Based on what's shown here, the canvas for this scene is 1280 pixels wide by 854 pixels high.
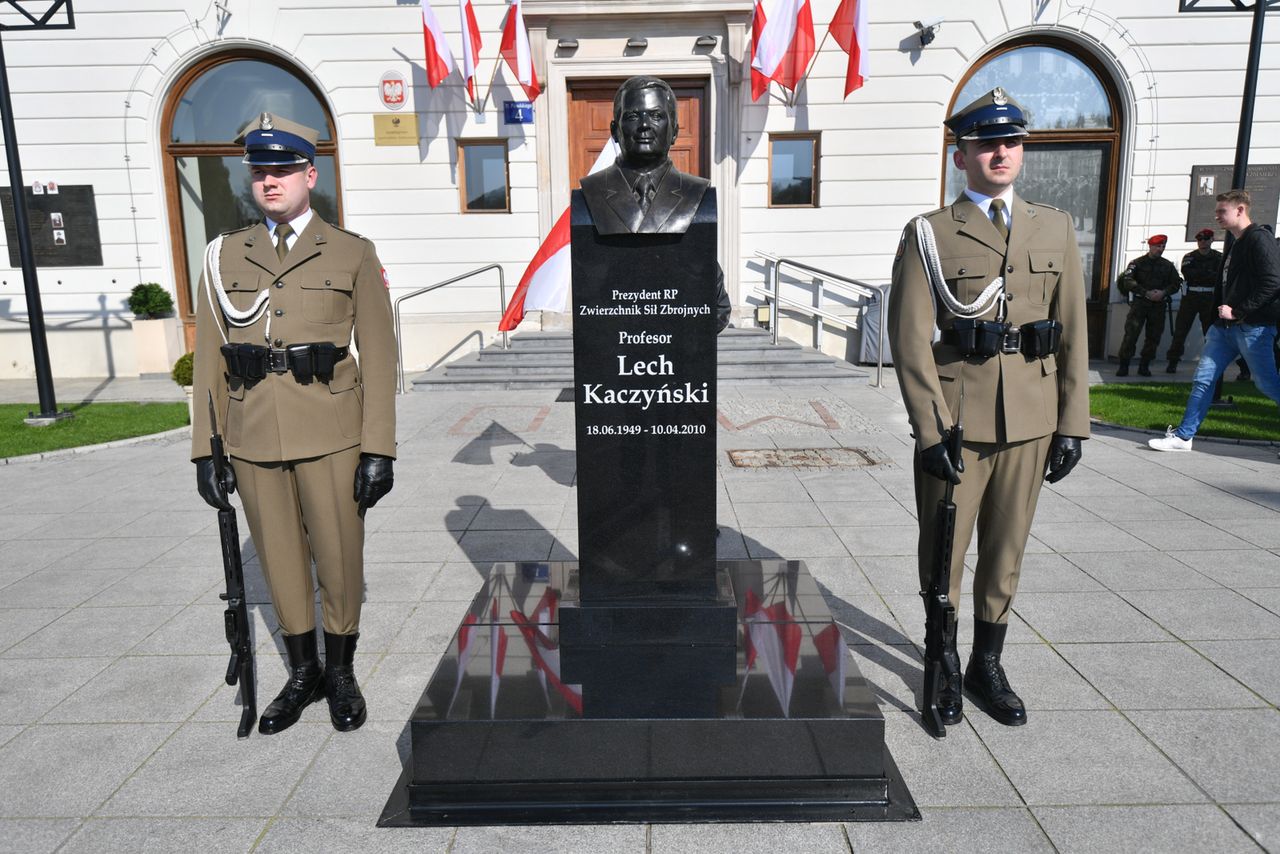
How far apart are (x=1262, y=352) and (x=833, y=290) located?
19.5 feet

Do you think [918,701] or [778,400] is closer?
[918,701]

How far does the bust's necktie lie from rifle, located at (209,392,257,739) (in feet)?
1.87

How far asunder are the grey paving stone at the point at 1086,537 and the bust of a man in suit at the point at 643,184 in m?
3.22

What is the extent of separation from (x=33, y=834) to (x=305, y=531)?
1.18 meters

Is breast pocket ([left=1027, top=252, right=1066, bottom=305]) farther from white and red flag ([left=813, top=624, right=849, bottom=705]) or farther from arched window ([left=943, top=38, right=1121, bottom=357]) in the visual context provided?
arched window ([left=943, top=38, right=1121, bottom=357])

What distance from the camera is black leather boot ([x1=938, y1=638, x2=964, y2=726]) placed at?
10.2ft

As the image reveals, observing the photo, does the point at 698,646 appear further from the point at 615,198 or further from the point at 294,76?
the point at 294,76

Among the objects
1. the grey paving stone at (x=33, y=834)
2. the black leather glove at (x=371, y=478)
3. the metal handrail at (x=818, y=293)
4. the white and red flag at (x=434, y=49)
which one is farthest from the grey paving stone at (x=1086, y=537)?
the white and red flag at (x=434, y=49)

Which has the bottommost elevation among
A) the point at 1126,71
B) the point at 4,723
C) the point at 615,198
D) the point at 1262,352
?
the point at 4,723

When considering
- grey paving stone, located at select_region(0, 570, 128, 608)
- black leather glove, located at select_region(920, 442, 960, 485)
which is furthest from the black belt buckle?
grey paving stone, located at select_region(0, 570, 128, 608)

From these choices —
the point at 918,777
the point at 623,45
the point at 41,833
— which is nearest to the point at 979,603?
the point at 918,777

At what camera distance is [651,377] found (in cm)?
316

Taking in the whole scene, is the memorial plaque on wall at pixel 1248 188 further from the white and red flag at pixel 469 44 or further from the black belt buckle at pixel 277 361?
the black belt buckle at pixel 277 361

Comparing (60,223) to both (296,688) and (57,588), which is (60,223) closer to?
(57,588)
